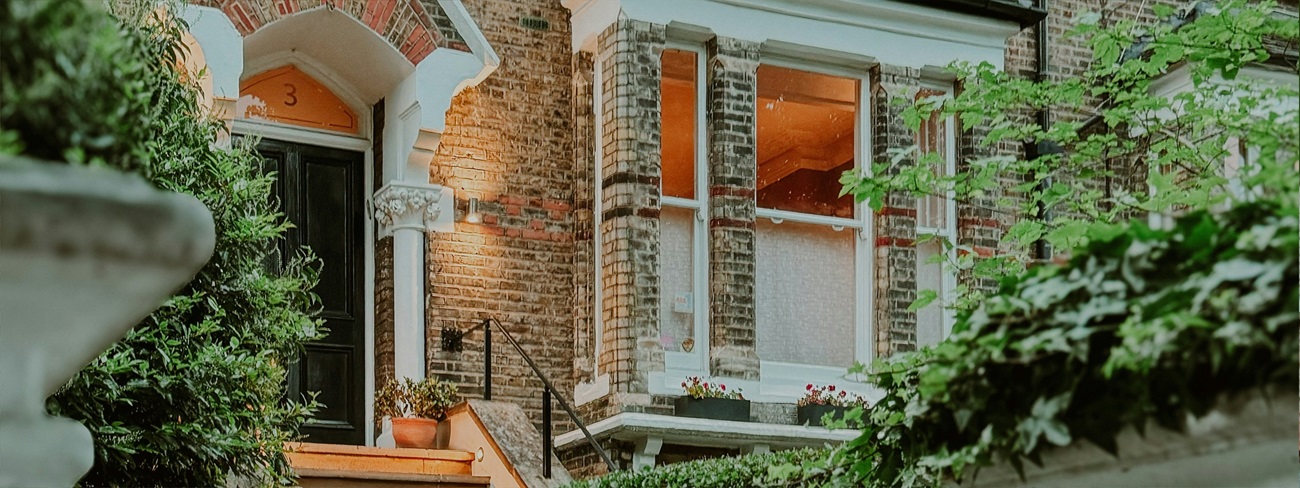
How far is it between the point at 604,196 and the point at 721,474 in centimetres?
390

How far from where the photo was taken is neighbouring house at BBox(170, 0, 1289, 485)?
1137 cm

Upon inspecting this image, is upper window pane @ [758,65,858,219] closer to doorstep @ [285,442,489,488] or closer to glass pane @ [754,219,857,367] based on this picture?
glass pane @ [754,219,857,367]

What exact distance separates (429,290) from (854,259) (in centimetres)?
322

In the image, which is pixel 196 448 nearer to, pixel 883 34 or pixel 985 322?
pixel 985 322

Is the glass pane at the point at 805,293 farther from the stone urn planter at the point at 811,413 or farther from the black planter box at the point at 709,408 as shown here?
the black planter box at the point at 709,408

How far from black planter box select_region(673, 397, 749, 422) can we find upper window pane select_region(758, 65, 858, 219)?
1.69 metres

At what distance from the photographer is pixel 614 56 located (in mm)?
11547

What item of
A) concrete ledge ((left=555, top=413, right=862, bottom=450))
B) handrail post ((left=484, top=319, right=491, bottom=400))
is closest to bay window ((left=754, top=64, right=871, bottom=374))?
concrete ledge ((left=555, top=413, right=862, bottom=450))

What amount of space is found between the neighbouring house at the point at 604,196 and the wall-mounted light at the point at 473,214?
0.01 meters

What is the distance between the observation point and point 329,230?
12.0 m

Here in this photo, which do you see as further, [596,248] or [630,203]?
[596,248]

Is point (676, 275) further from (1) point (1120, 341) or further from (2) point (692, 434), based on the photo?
(1) point (1120, 341)

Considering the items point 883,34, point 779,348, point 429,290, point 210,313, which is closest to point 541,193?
point 429,290

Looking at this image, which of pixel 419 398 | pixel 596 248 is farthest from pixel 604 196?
pixel 419 398
